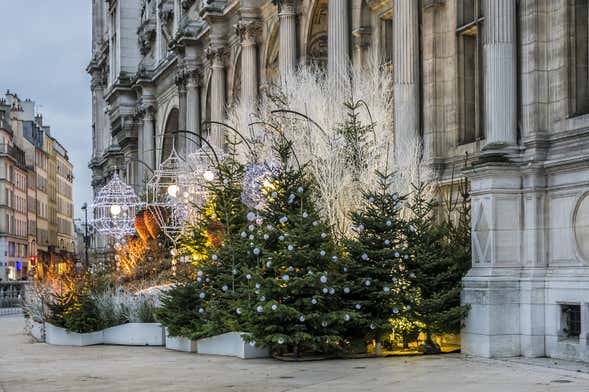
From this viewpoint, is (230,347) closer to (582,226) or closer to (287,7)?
(582,226)

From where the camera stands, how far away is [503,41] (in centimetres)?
2567

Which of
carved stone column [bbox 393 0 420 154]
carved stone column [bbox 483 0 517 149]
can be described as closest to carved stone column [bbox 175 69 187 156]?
carved stone column [bbox 393 0 420 154]

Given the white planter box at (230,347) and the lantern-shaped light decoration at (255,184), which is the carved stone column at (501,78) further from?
the white planter box at (230,347)

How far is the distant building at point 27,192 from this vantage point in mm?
121562

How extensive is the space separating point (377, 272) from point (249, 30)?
25.9 metres

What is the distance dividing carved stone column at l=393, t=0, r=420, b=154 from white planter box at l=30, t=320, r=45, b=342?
11.2 metres

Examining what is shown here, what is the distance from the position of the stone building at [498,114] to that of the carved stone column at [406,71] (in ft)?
0.12

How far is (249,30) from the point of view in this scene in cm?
4969

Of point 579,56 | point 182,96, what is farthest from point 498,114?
point 182,96

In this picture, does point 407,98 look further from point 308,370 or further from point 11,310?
point 11,310

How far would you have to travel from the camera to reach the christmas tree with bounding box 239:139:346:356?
2444 cm

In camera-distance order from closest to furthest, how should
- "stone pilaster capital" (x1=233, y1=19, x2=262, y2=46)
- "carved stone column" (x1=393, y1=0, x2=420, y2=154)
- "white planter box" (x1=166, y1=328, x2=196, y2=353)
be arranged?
"white planter box" (x1=166, y1=328, x2=196, y2=353)
"carved stone column" (x1=393, y1=0, x2=420, y2=154)
"stone pilaster capital" (x1=233, y1=19, x2=262, y2=46)

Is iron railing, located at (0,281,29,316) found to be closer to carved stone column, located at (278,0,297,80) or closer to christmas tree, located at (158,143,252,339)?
carved stone column, located at (278,0,297,80)

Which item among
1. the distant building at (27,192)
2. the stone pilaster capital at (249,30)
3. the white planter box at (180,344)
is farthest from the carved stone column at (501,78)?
the distant building at (27,192)
